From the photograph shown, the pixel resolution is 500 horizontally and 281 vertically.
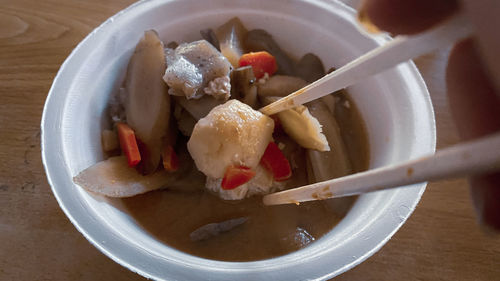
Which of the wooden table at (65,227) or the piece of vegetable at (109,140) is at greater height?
the piece of vegetable at (109,140)

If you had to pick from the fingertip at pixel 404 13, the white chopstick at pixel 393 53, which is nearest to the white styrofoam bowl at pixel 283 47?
the white chopstick at pixel 393 53

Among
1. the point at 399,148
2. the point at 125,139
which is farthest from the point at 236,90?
the point at 399,148

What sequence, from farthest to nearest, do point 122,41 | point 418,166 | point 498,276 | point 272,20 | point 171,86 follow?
1. point 272,20
2. point 122,41
3. point 171,86
4. point 498,276
5. point 418,166

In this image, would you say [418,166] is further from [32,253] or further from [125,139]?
[32,253]

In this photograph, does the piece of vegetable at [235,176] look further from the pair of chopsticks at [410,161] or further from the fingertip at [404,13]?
the fingertip at [404,13]

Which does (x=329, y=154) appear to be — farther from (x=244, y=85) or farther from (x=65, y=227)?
(x=65, y=227)

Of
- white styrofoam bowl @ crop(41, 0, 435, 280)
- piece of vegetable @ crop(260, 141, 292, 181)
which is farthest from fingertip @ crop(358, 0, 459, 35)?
piece of vegetable @ crop(260, 141, 292, 181)

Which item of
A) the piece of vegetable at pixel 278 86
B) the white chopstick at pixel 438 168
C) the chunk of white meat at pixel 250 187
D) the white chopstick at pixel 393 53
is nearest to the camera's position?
the white chopstick at pixel 438 168
